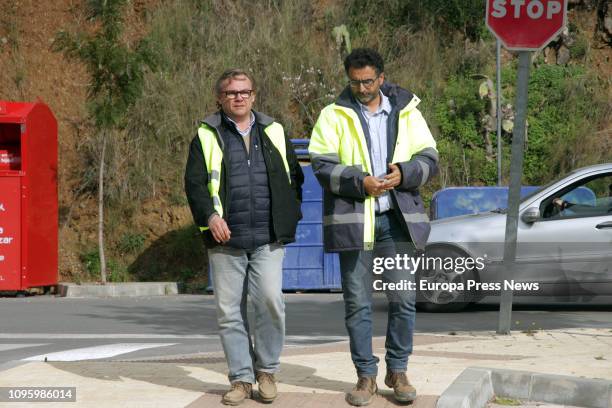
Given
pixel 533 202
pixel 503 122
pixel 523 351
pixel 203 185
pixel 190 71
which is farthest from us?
pixel 190 71

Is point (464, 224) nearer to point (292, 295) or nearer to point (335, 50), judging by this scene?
point (292, 295)

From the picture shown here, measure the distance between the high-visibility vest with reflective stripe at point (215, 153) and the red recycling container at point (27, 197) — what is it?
35.4 ft

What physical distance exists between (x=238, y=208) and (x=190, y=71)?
16099 millimetres

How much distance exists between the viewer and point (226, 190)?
6.74 m

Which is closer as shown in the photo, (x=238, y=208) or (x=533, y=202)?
(x=238, y=208)

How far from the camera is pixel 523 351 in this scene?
8.91 m

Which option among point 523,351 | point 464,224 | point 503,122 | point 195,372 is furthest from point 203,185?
point 503,122

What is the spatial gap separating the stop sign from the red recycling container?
9.12 metres

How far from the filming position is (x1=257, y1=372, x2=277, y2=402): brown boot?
6582 mm

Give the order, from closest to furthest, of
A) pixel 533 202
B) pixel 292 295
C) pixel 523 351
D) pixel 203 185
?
pixel 203 185, pixel 523 351, pixel 533 202, pixel 292 295

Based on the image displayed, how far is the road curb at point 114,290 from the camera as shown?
55.1 feet

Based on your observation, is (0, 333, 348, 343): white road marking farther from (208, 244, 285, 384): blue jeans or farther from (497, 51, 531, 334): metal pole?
(208, 244, 285, 384): blue jeans

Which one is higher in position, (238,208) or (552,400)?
(238,208)

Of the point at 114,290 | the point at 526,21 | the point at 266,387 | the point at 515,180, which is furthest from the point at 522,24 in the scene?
the point at 114,290
